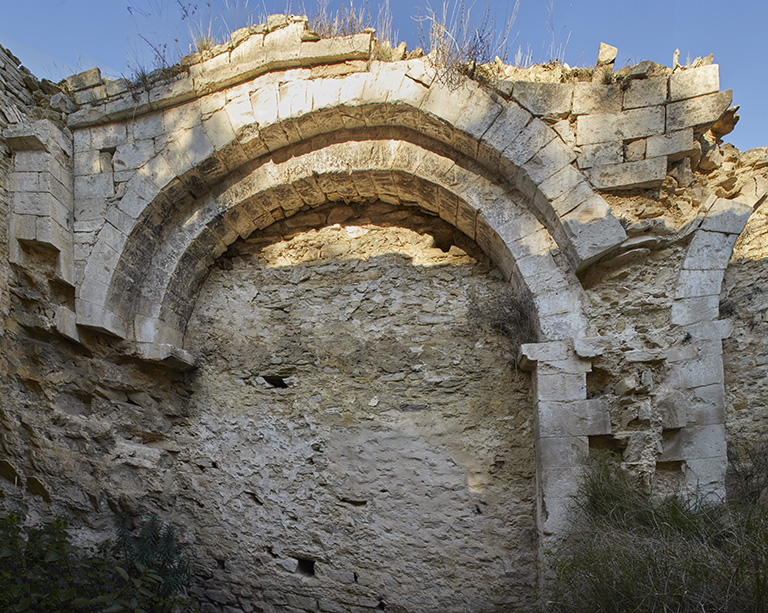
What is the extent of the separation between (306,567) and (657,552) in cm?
267

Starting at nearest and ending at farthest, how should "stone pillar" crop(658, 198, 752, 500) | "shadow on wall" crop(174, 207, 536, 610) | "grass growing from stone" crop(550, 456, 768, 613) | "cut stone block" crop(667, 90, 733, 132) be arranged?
"grass growing from stone" crop(550, 456, 768, 613), "stone pillar" crop(658, 198, 752, 500), "cut stone block" crop(667, 90, 733, 132), "shadow on wall" crop(174, 207, 536, 610)

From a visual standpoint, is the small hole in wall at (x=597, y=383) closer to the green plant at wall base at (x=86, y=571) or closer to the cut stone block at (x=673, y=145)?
the cut stone block at (x=673, y=145)

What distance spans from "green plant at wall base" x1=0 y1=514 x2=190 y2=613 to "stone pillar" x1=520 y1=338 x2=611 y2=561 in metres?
2.60

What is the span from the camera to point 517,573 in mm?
3463

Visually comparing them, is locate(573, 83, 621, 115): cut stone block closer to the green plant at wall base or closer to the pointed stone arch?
the pointed stone arch

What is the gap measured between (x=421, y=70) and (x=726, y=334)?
276 cm

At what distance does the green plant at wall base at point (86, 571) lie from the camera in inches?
117

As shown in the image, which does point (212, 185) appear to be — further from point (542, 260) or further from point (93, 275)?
point (542, 260)

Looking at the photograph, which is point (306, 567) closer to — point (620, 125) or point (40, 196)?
point (40, 196)

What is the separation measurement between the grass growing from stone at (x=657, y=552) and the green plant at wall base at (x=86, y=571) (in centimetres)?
264

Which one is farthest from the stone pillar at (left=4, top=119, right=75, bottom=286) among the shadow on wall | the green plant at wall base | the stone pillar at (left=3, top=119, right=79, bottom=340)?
the green plant at wall base

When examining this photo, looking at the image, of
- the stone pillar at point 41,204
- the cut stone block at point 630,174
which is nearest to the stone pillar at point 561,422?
the cut stone block at point 630,174

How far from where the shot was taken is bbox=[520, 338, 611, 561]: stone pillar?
307cm

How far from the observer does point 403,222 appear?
4.39m
